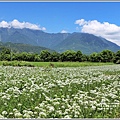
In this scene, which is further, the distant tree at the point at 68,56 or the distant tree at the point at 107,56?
the distant tree at the point at 68,56

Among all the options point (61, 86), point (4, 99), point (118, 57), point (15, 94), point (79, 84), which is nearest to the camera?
point (4, 99)

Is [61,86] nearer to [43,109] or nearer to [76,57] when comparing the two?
[43,109]

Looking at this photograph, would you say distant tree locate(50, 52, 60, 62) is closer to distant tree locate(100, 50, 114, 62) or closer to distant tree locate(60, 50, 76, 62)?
distant tree locate(60, 50, 76, 62)

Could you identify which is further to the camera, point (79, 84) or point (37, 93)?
point (79, 84)

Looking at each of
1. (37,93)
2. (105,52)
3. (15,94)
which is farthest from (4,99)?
(105,52)

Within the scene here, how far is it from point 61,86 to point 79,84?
1.64 m

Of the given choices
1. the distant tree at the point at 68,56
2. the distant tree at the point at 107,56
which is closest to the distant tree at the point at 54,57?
the distant tree at the point at 68,56

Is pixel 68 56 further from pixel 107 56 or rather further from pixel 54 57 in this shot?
pixel 107 56

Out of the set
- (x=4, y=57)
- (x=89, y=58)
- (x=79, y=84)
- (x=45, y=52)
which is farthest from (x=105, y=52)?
(x=79, y=84)

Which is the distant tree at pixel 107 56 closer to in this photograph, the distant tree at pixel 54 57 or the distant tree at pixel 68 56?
the distant tree at pixel 68 56

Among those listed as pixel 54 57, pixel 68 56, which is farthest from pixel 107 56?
pixel 54 57

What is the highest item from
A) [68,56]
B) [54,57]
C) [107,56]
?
[107,56]

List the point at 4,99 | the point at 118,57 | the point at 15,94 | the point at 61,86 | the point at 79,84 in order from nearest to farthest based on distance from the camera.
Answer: the point at 4,99 < the point at 15,94 < the point at 61,86 < the point at 79,84 < the point at 118,57

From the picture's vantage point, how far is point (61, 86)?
9352 millimetres
